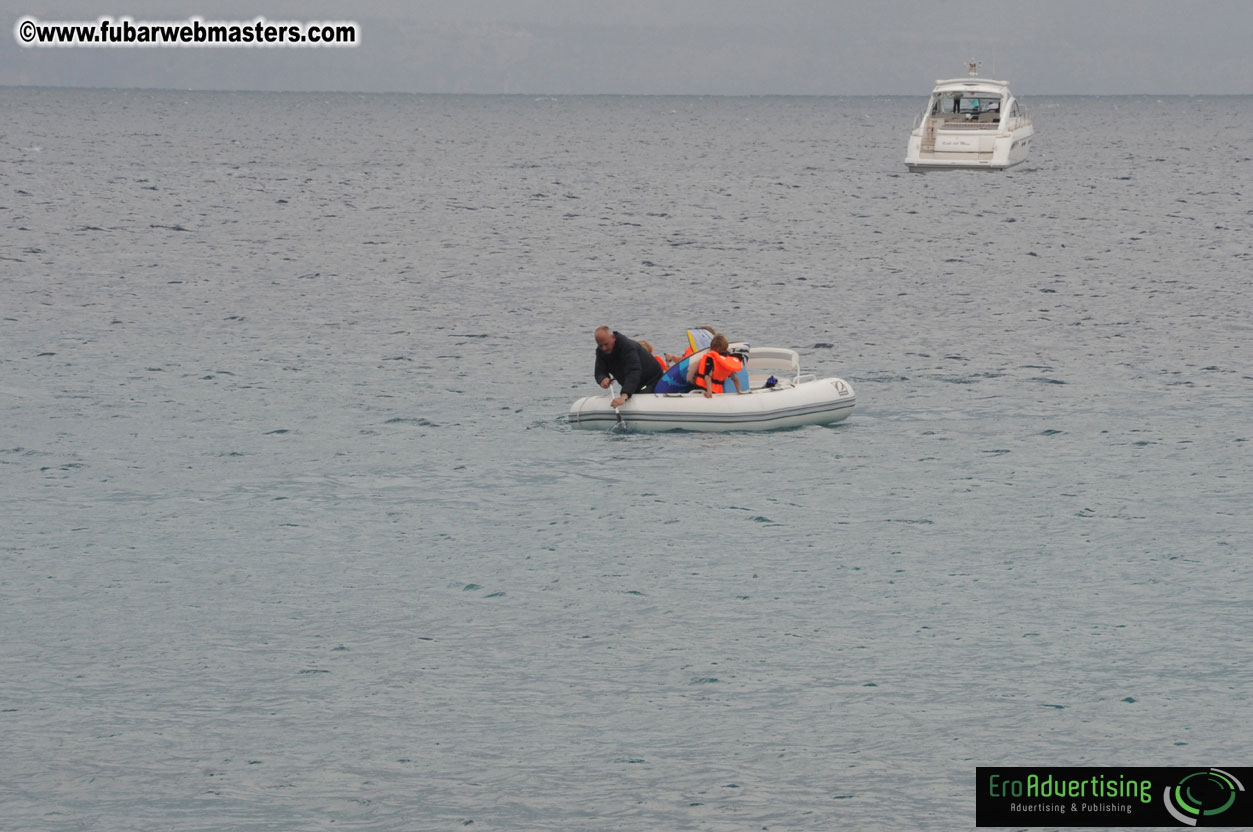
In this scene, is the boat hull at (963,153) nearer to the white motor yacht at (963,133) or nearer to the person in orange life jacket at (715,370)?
the white motor yacht at (963,133)

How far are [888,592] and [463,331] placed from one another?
1723 centimetres

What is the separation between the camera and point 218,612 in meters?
12.9

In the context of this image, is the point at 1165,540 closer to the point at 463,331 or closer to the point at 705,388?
the point at 705,388

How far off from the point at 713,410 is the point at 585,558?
5.18 metres

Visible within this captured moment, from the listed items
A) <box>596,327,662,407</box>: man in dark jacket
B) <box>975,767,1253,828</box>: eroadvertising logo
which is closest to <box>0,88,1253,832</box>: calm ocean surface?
<box>975,767,1253,828</box>: eroadvertising logo

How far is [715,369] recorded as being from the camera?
19.4 meters

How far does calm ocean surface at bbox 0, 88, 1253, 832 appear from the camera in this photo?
10.0 meters

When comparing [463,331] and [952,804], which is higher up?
[463,331]

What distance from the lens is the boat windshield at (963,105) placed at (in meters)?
59.8

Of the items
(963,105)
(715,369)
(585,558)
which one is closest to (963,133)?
(963,105)

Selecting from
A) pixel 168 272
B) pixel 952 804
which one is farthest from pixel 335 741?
pixel 168 272

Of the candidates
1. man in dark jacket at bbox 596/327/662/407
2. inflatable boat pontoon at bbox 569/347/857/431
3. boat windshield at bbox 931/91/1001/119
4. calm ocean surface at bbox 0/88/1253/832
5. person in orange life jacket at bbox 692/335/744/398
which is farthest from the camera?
boat windshield at bbox 931/91/1001/119

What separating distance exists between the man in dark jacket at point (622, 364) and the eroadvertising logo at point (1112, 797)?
9987mm

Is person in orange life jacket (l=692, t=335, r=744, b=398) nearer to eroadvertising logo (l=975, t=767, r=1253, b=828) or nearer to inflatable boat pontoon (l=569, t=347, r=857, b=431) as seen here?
inflatable boat pontoon (l=569, t=347, r=857, b=431)
